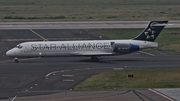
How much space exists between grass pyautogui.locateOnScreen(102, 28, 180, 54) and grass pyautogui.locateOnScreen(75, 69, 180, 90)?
67.7 feet

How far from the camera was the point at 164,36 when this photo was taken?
90.4 metres

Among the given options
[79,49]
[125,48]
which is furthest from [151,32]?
[79,49]

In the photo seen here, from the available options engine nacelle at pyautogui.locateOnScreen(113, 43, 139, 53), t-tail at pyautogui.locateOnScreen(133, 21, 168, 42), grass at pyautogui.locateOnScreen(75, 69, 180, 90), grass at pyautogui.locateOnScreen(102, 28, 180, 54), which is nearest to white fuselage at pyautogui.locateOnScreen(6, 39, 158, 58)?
engine nacelle at pyautogui.locateOnScreen(113, 43, 139, 53)

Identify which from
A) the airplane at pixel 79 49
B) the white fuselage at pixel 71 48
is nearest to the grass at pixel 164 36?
the airplane at pixel 79 49

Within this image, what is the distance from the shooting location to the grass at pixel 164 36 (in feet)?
252

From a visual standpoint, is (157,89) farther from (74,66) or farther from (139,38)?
(139,38)

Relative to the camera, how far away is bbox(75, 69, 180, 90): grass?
148 feet

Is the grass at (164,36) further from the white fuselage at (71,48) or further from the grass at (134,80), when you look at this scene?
the grass at (134,80)

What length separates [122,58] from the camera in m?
67.4

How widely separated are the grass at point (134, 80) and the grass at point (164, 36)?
20646 millimetres

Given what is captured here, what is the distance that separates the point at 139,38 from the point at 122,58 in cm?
421

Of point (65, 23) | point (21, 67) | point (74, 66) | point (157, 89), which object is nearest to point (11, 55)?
point (21, 67)

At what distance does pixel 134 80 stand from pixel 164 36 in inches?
1729

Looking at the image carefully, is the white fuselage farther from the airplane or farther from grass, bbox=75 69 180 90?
grass, bbox=75 69 180 90
